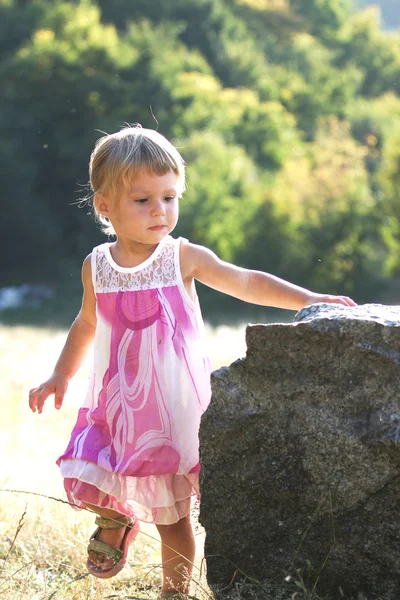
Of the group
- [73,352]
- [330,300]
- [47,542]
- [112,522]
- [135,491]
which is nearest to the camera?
[330,300]

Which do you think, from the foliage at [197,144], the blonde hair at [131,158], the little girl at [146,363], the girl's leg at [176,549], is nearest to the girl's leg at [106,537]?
the little girl at [146,363]

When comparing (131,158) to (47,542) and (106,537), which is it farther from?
(47,542)

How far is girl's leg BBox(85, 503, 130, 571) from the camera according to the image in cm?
342

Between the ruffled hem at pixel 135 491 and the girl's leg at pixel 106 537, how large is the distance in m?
0.06

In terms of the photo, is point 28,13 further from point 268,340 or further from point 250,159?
point 268,340

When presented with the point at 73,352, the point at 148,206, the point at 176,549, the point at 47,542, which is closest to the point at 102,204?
the point at 148,206

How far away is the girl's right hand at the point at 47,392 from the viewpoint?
365 cm

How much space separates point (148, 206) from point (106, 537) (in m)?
1.11

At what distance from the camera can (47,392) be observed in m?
3.65

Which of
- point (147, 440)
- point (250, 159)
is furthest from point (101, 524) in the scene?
point (250, 159)

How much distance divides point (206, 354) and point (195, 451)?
0.34 metres

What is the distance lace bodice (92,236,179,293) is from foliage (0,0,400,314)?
28.2 meters

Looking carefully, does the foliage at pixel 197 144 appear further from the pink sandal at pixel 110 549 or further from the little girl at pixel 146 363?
the pink sandal at pixel 110 549

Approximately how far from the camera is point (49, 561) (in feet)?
13.0
